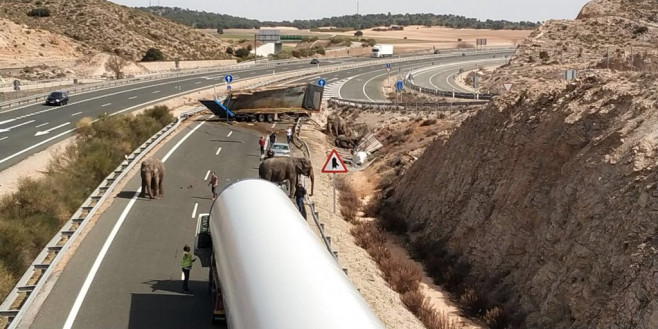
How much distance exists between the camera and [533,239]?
2073cm

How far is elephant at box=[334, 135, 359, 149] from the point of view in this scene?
49625 millimetres

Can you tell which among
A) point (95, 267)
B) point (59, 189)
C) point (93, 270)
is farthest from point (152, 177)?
point (93, 270)

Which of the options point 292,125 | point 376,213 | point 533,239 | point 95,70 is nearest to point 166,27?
point 95,70

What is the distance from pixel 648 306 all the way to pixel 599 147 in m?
6.13

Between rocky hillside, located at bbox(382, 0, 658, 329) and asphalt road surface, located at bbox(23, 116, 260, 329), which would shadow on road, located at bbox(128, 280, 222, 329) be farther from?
rocky hillside, located at bbox(382, 0, 658, 329)

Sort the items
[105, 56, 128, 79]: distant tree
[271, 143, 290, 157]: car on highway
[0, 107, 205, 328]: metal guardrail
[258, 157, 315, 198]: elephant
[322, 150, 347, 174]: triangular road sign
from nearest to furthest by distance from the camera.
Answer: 1. [0, 107, 205, 328]: metal guardrail
2. [322, 150, 347, 174]: triangular road sign
3. [258, 157, 315, 198]: elephant
4. [271, 143, 290, 157]: car on highway
5. [105, 56, 128, 79]: distant tree

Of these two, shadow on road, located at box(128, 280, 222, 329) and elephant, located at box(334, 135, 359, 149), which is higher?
shadow on road, located at box(128, 280, 222, 329)

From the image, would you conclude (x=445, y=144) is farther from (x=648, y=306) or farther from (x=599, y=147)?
(x=648, y=306)

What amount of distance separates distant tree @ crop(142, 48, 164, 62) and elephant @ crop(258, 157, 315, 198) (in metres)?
81.7

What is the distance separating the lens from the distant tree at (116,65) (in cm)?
8793

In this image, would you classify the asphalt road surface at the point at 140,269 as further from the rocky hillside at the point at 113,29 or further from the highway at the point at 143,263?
the rocky hillside at the point at 113,29

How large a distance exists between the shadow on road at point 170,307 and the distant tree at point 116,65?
72.4 meters

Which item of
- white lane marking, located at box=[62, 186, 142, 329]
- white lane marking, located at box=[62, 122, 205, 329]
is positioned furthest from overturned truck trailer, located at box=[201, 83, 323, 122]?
white lane marking, located at box=[62, 186, 142, 329]

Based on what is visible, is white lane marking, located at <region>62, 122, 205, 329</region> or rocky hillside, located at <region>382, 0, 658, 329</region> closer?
white lane marking, located at <region>62, 122, 205, 329</region>
